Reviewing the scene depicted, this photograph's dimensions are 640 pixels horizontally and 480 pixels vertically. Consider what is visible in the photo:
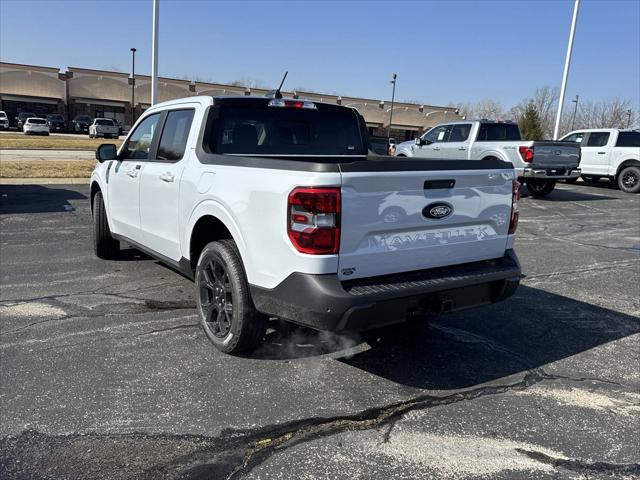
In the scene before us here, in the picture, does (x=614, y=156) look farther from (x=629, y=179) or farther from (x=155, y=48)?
(x=155, y=48)

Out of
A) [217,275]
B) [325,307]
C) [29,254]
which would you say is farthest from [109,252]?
[325,307]

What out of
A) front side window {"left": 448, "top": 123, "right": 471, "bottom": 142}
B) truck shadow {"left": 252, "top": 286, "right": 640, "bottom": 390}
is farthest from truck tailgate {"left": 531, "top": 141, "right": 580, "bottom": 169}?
truck shadow {"left": 252, "top": 286, "right": 640, "bottom": 390}

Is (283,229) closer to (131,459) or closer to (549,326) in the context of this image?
(131,459)

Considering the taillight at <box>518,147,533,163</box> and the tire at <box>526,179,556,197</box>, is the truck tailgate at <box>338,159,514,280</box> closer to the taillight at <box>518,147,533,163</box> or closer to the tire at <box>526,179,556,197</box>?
the taillight at <box>518,147,533,163</box>

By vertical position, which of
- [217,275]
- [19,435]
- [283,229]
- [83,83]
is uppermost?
[83,83]

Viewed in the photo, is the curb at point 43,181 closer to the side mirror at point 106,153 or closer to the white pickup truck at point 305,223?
the side mirror at point 106,153

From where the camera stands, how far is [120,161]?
231 inches

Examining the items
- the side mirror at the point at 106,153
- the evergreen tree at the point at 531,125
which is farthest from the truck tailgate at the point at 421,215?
the evergreen tree at the point at 531,125

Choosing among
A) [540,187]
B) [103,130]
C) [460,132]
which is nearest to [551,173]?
[540,187]

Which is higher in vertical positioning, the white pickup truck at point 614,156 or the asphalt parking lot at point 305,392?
the white pickup truck at point 614,156

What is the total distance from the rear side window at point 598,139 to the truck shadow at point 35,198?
1614 cm

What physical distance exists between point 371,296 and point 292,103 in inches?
94.1

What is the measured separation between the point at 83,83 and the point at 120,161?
58123 millimetres

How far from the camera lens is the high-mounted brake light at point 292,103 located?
4848mm
